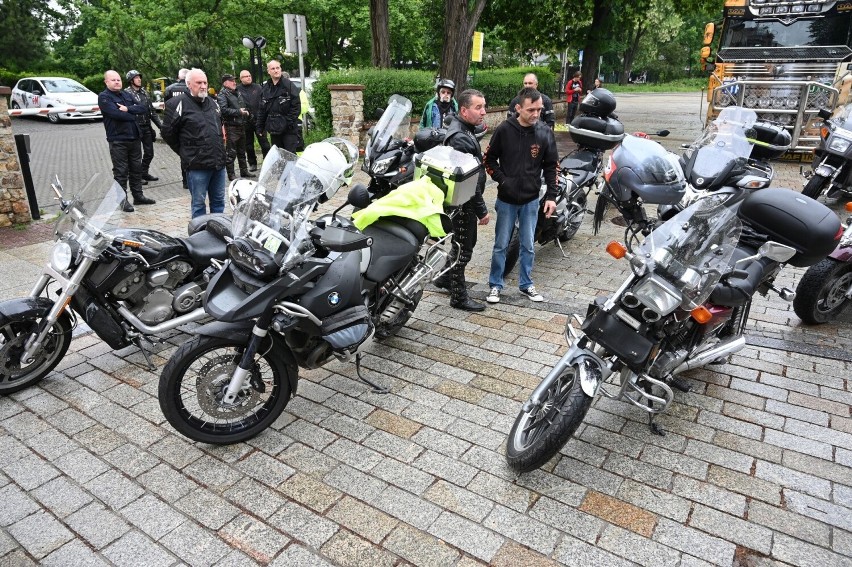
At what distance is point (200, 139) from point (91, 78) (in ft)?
93.6

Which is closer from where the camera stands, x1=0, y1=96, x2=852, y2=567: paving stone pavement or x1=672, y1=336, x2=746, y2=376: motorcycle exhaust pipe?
x1=0, y1=96, x2=852, y2=567: paving stone pavement

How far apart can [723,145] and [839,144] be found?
3081mm

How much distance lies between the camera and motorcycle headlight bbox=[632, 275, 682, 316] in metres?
3.02

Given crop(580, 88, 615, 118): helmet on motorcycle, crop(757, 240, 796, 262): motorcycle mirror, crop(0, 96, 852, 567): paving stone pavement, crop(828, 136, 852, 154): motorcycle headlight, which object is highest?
crop(580, 88, 615, 118): helmet on motorcycle

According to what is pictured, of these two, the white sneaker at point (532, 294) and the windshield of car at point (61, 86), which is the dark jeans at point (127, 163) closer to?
the white sneaker at point (532, 294)

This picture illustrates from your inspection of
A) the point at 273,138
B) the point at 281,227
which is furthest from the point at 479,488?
the point at 273,138

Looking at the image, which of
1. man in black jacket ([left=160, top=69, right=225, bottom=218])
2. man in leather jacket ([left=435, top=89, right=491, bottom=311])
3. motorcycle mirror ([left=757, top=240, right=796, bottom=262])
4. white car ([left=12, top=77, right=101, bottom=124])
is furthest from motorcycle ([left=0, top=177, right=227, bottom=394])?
white car ([left=12, top=77, right=101, bottom=124])

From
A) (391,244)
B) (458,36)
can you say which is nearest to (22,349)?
(391,244)

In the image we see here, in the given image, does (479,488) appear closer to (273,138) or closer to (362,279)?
(362,279)

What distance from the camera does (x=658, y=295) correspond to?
3.05 metres

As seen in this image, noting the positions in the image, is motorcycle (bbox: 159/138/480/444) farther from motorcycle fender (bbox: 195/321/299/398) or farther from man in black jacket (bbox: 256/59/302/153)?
man in black jacket (bbox: 256/59/302/153)

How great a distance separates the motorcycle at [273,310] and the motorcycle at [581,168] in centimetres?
304

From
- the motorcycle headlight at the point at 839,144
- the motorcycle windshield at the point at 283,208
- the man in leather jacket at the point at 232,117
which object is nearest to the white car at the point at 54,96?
the man in leather jacket at the point at 232,117

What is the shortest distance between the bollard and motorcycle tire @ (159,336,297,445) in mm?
5781
